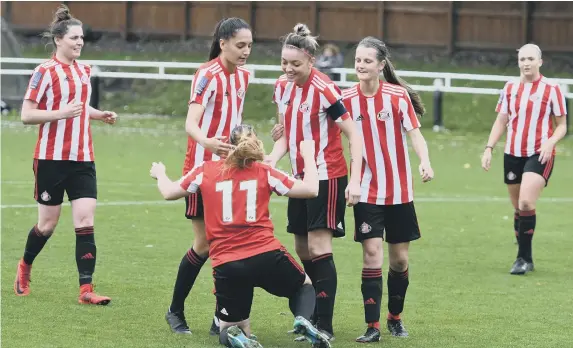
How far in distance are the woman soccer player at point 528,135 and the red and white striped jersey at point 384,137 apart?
306 centimetres

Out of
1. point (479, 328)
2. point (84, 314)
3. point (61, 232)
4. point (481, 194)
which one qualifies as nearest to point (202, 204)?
point (84, 314)

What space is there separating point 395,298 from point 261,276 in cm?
131

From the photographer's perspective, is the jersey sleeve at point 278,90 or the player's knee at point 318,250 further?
the jersey sleeve at point 278,90

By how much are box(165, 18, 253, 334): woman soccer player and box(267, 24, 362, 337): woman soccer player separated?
0.30m

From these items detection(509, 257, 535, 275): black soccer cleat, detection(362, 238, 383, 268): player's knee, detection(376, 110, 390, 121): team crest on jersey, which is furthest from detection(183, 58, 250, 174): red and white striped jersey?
detection(509, 257, 535, 275): black soccer cleat

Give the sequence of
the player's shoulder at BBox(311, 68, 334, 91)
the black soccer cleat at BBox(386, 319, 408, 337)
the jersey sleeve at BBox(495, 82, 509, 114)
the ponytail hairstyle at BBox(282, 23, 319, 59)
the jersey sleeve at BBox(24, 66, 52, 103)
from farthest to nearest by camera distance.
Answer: the jersey sleeve at BBox(495, 82, 509, 114)
the jersey sleeve at BBox(24, 66, 52, 103)
the black soccer cleat at BBox(386, 319, 408, 337)
the player's shoulder at BBox(311, 68, 334, 91)
the ponytail hairstyle at BBox(282, 23, 319, 59)

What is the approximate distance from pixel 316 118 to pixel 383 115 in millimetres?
457

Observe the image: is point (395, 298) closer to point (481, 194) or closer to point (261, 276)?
point (261, 276)

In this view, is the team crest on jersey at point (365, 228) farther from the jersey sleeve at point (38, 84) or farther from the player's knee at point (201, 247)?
the jersey sleeve at point (38, 84)

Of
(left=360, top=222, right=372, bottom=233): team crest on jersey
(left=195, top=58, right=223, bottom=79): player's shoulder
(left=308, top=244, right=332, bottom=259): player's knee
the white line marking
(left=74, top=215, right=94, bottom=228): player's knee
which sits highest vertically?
(left=195, top=58, right=223, bottom=79): player's shoulder

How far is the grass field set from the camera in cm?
852

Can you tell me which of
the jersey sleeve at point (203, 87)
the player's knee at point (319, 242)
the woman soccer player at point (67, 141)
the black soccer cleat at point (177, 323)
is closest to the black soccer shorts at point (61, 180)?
the woman soccer player at point (67, 141)

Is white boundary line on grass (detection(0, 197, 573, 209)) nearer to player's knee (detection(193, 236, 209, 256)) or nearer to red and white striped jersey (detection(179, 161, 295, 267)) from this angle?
player's knee (detection(193, 236, 209, 256))

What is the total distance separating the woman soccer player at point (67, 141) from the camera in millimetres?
9422
